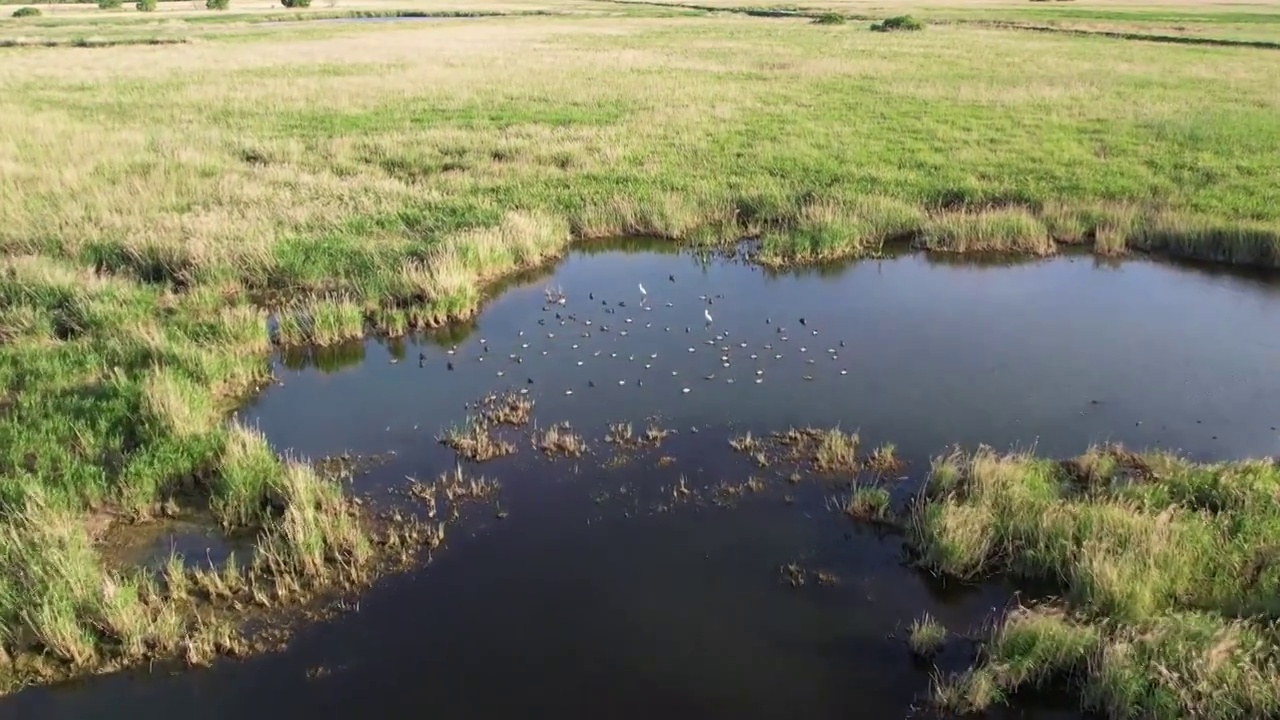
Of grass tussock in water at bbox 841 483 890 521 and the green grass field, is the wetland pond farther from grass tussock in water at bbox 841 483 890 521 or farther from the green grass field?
the green grass field

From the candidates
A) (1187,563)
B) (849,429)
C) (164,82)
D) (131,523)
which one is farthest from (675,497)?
(164,82)

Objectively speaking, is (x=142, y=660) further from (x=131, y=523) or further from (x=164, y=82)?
(x=164, y=82)

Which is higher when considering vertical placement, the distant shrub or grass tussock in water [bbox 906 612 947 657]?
the distant shrub

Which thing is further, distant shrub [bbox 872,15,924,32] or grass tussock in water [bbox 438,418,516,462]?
distant shrub [bbox 872,15,924,32]

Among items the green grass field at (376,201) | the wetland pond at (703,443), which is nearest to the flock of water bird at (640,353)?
the wetland pond at (703,443)

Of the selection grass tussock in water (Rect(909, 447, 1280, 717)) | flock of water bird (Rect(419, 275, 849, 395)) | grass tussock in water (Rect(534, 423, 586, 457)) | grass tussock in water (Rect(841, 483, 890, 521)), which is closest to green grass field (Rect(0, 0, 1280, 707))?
flock of water bird (Rect(419, 275, 849, 395))

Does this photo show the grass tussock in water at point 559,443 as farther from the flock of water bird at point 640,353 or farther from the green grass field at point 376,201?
the green grass field at point 376,201
